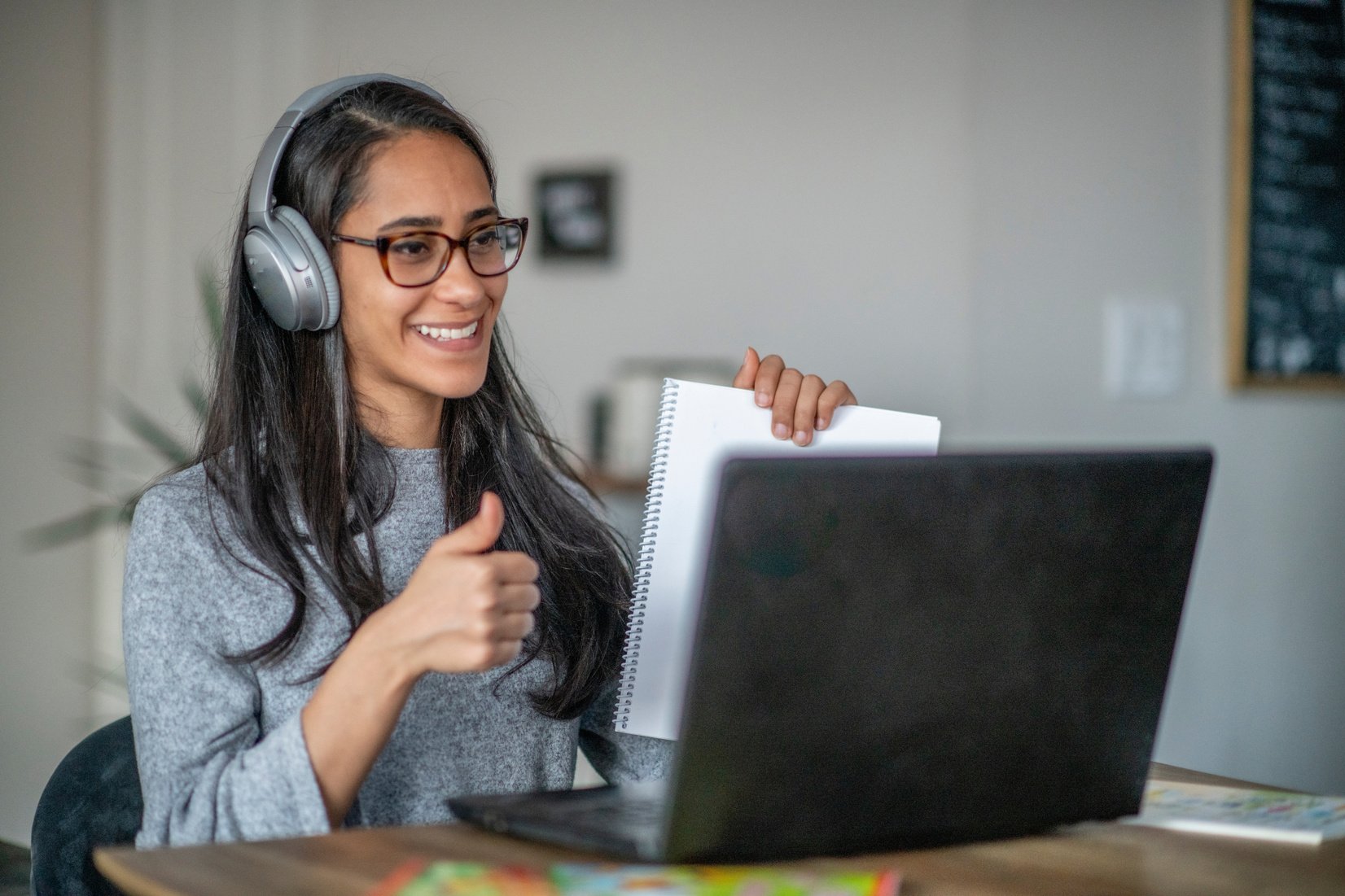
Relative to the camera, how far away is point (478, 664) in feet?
2.79

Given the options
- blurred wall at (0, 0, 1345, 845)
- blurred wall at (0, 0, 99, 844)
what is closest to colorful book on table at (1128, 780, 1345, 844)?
blurred wall at (0, 0, 1345, 845)

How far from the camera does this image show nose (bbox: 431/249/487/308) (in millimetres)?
1255

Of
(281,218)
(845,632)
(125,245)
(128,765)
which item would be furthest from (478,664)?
(125,245)

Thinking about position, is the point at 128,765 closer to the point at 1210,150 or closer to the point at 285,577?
the point at 285,577

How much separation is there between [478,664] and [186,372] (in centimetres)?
289

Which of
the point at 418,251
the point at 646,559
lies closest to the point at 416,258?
the point at 418,251

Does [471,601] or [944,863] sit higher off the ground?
[471,601]

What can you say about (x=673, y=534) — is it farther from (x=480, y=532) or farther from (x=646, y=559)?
(x=480, y=532)

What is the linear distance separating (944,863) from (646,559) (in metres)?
0.38

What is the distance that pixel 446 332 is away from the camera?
1282mm

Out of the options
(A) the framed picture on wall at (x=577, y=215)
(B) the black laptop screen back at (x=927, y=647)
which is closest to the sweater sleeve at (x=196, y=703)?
(B) the black laptop screen back at (x=927, y=647)

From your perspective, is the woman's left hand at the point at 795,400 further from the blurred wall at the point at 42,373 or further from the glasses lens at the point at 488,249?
the blurred wall at the point at 42,373

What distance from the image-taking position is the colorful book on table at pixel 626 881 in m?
0.72

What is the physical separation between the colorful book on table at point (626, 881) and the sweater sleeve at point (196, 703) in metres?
0.23
